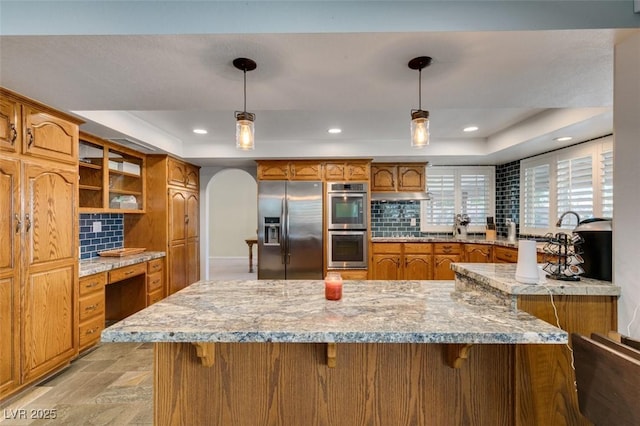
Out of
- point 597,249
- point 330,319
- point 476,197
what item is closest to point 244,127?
point 330,319

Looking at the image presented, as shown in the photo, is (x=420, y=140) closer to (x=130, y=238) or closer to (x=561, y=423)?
(x=561, y=423)

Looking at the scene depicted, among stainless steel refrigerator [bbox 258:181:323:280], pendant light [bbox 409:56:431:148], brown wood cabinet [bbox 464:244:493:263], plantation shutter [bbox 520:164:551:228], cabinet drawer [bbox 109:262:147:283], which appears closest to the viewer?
pendant light [bbox 409:56:431:148]

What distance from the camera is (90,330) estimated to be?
8.59ft

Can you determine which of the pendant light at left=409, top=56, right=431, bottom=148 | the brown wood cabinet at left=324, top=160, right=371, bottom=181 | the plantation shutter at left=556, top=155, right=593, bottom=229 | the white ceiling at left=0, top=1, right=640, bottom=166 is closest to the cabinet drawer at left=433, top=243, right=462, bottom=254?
the plantation shutter at left=556, top=155, right=593, bottom=229

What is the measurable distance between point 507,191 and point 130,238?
5503 mm

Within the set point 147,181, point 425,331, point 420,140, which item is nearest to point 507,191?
point 420,140

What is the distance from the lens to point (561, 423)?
135 centimetres

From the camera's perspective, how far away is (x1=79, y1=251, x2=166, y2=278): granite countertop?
8.61 feet

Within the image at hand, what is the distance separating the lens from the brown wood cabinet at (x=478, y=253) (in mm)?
3969

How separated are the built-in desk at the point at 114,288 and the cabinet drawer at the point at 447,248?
379 centimetres

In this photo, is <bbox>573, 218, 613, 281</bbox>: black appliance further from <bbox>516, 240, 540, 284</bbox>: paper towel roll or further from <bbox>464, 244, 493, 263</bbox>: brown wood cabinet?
<bbox>464, 244, 493, 263</bbox>: brown wood cabinet

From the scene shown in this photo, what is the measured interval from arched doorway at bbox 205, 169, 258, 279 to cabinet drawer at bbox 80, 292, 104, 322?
18.6 ft

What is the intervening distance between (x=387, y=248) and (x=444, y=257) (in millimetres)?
848

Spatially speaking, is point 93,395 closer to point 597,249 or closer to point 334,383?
point 334,383
